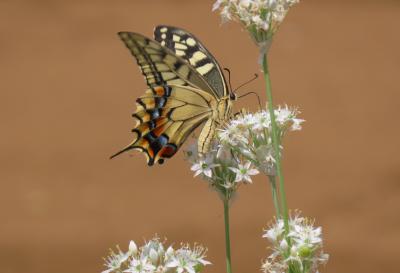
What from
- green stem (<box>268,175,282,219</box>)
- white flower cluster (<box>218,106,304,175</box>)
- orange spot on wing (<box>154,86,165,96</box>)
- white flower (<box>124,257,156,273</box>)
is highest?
orange spot on wing (<box>154,86,165,96</box>)

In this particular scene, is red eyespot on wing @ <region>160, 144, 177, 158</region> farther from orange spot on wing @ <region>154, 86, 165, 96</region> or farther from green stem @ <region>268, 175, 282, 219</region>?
green stem @ <region>268, 175, 282, 219</region>

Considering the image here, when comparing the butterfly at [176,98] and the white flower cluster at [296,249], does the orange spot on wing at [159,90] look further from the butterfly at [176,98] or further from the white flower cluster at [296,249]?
the white flower cluster at [296,249]

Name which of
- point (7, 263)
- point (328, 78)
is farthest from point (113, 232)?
point (328, 78)

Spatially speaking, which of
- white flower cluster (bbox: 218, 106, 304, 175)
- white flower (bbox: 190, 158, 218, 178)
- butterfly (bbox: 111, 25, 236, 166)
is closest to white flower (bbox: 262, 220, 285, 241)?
white flower cluster (bbox: 218, 106, 304, 175)

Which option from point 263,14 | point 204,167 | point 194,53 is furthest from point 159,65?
point 263,14

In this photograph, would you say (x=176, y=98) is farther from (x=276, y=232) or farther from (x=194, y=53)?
(x=276, y=232)

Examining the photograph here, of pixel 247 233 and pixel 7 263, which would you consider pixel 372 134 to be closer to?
pixel 247 233

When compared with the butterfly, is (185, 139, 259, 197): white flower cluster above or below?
below
